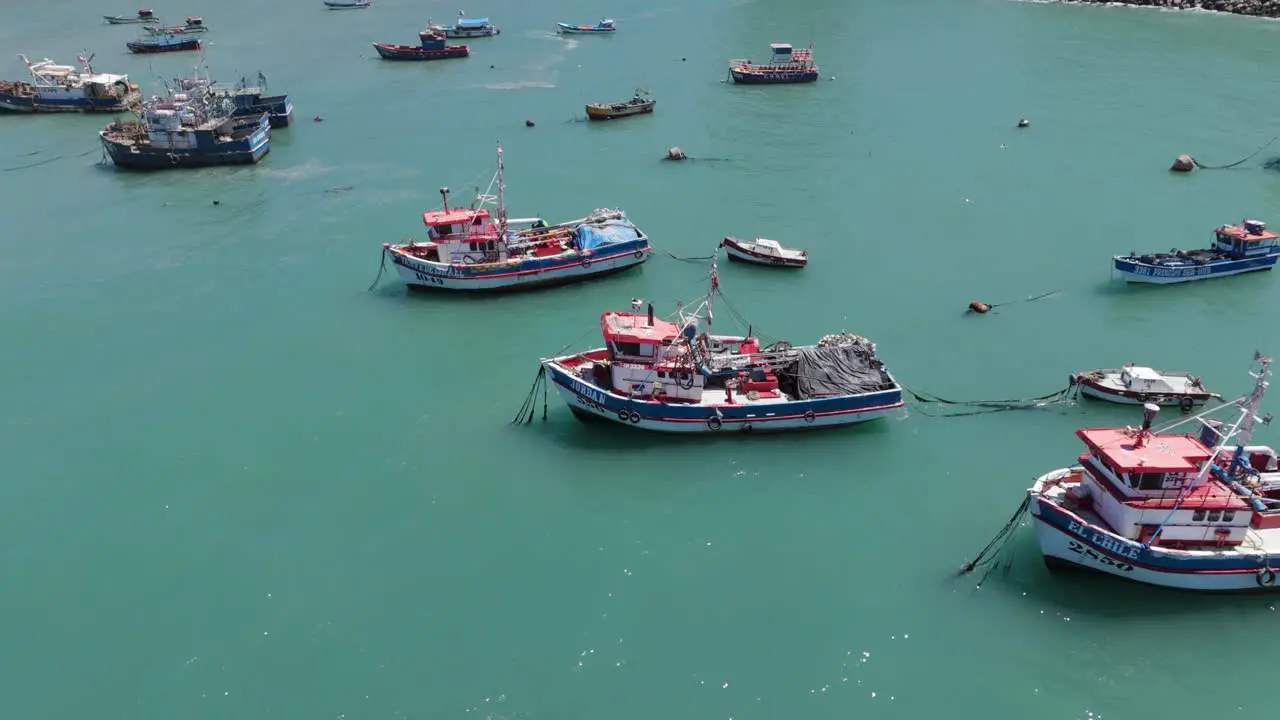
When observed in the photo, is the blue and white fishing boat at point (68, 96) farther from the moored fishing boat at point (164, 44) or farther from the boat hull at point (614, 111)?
the boat hull at point (614, 111)

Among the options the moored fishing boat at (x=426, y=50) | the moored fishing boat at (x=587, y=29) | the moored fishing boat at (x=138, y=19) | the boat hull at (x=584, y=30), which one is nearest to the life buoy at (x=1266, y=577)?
the moored fishing boat at (x=426, y=50)

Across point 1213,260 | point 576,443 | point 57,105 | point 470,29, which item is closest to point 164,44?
point 57,105

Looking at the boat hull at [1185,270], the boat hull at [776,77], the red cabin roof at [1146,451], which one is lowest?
the boat hull at [1185,270]

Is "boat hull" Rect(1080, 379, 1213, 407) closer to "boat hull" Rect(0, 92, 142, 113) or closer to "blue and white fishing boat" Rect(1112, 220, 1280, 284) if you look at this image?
"blue and white fishing boat" Rect(1112, 220, 1280, 284)

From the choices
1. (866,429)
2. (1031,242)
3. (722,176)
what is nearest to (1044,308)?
(1031,242)

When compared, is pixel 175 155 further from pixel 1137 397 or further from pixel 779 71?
pixel 1137 397

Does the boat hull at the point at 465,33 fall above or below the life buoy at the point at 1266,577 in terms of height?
above

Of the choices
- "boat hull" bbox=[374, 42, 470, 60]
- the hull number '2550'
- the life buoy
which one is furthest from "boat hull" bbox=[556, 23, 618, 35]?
the life buoy
